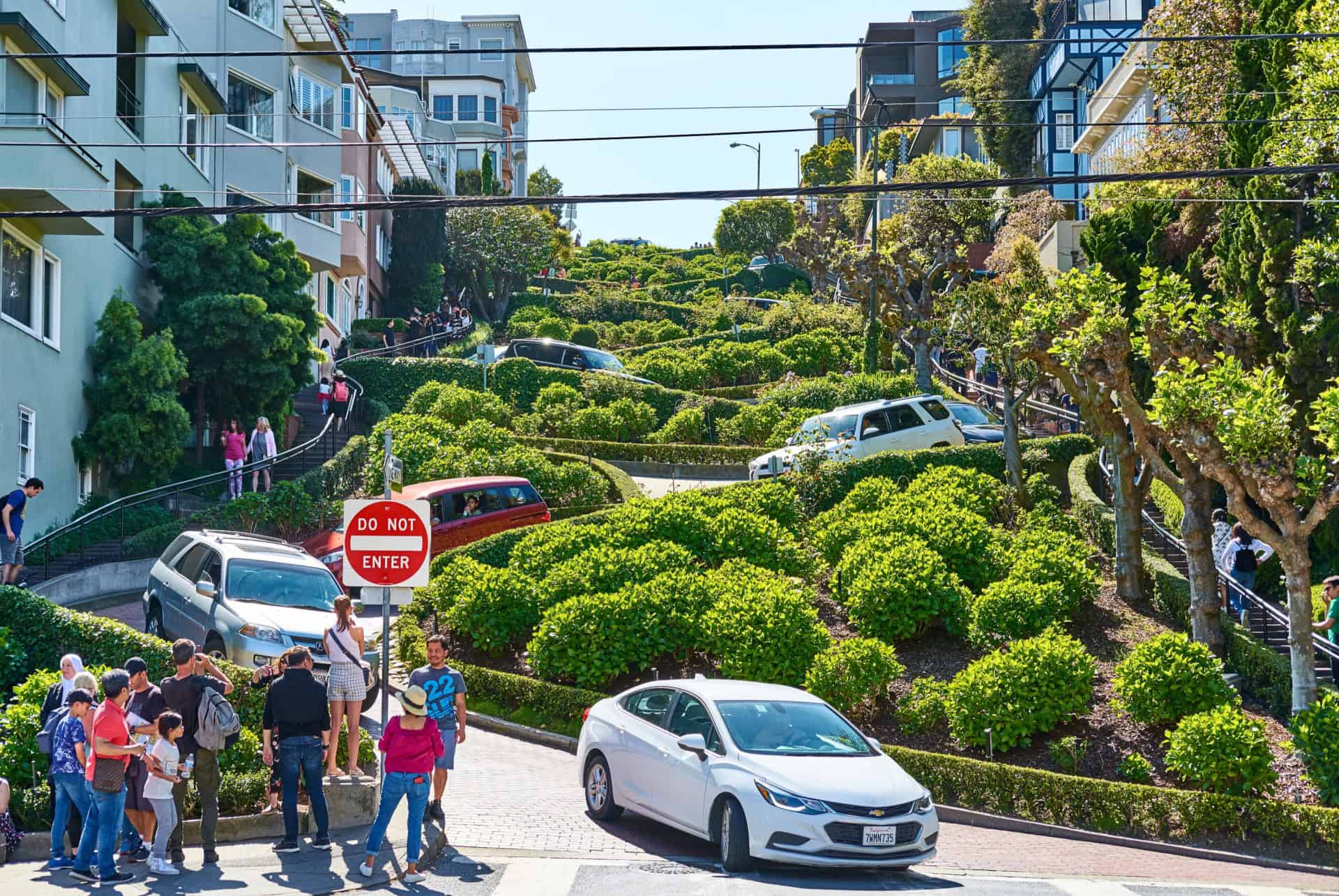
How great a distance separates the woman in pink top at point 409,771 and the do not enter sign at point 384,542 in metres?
1.54

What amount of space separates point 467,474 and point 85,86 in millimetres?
10097

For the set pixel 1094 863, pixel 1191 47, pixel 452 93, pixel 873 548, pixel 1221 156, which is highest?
pixel 452 93

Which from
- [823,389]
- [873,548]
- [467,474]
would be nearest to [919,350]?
[823,389]

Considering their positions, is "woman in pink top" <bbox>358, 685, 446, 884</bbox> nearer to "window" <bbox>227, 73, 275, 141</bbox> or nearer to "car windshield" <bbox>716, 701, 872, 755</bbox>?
"car windshield" <bbox>716, 701, 872, 755</bbox>

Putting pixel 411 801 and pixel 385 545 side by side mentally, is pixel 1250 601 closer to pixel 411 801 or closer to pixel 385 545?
pixel 385 545

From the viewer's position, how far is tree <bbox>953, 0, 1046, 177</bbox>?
68.9 m

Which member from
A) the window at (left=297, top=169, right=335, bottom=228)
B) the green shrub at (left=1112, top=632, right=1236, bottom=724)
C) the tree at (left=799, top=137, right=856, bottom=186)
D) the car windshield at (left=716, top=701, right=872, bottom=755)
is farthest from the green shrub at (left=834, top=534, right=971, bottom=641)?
the tree at (left=799, top=137, right=856, bottom=186)

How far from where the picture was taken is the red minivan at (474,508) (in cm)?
2591

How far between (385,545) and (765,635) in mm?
6858

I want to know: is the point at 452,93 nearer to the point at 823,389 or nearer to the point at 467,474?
the point at 823,389

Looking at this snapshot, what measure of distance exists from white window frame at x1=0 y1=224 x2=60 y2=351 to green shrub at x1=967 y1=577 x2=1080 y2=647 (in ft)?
54.5

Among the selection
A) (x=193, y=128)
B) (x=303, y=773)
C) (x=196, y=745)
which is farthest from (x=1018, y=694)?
(x=193, y=128)

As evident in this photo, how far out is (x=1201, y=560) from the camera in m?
19.2

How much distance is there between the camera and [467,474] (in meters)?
29.8
